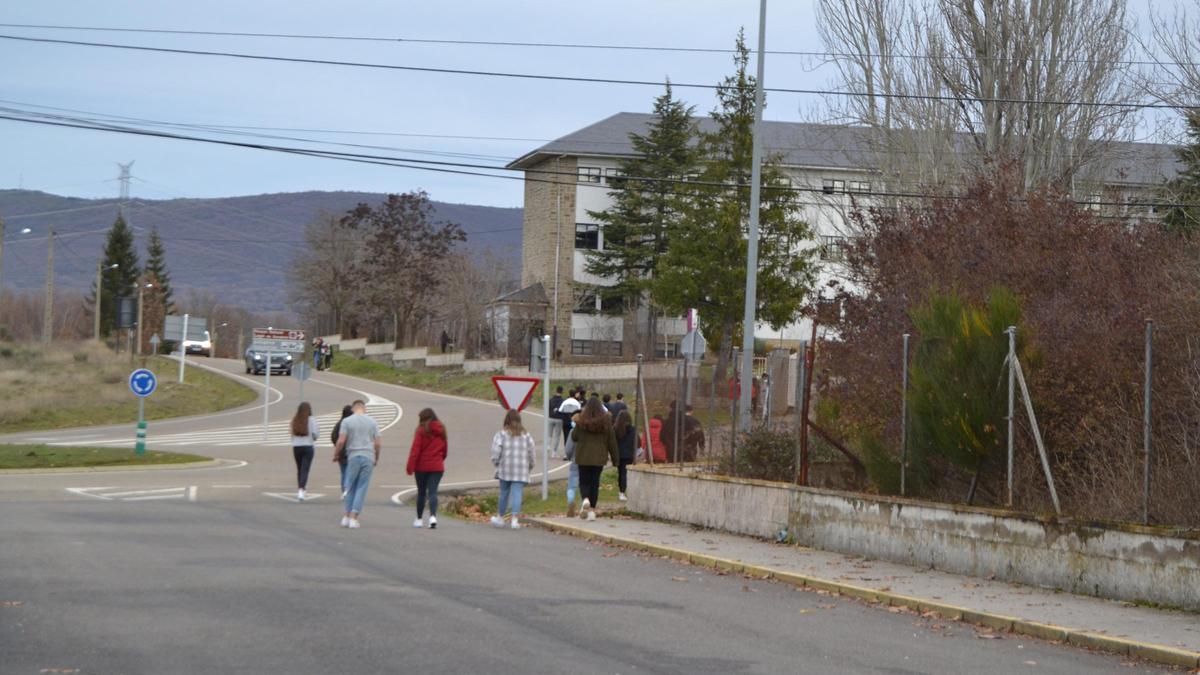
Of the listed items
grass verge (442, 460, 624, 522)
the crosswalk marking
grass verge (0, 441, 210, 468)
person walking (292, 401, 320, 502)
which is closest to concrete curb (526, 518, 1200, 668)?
grass verge (442, 460, 624, 522)

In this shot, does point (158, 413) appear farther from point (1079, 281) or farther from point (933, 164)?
point (1079, 281)

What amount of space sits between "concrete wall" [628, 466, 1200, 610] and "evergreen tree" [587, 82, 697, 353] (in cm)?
4523

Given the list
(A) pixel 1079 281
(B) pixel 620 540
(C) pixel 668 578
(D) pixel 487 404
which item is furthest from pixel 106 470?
(D) pixel 487 404

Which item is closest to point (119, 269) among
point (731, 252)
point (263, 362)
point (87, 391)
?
point (263, 362)

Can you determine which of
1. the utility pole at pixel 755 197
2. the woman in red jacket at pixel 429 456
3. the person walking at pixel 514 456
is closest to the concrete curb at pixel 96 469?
the woman in red jacket at pixel 429 456

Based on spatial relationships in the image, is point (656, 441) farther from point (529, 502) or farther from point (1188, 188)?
point (1188, 188)

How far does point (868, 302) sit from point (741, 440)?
4035 mm

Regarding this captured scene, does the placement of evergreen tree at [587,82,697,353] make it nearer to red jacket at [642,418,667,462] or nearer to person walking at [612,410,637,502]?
red jacket at [642,418,667,462]

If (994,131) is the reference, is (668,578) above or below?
below

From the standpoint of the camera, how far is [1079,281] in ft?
56.5

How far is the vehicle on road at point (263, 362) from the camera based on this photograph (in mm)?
75062

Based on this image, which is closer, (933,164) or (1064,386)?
Answer: (1064,386)

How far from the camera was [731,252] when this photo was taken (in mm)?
53188

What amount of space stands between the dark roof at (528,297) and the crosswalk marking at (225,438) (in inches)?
763
